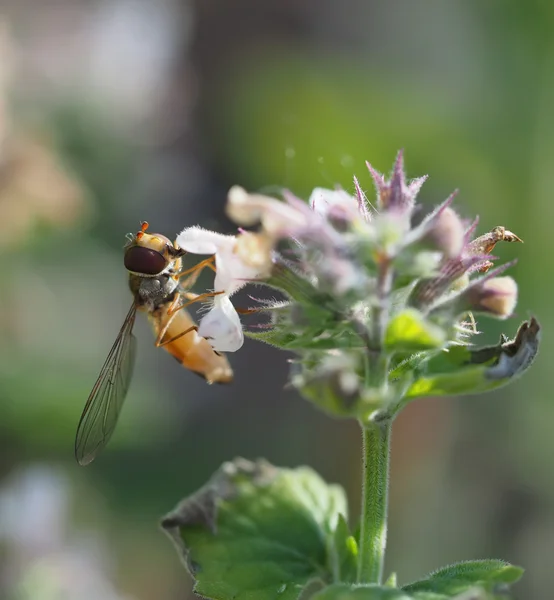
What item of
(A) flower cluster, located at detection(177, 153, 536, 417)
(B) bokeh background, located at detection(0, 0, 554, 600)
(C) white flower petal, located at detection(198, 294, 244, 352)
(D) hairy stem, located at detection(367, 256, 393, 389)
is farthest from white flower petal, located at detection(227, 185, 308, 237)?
(B) bokeh background, located at detection(0, 0, 554, 600)

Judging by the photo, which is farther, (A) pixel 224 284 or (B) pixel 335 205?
(A) pixel 224 284

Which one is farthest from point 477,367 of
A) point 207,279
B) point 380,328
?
point 207,279

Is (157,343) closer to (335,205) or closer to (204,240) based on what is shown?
(204,240)

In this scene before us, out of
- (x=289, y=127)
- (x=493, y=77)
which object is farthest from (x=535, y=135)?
(x=289, y=127)

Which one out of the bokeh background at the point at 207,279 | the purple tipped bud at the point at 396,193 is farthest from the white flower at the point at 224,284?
the bokeh background at the point at 207,279

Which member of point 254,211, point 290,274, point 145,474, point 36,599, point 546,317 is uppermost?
point 254,211

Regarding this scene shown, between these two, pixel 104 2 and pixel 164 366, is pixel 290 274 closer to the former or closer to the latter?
pixel 164 366
